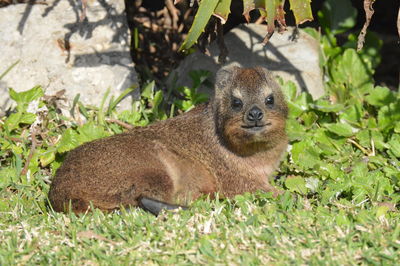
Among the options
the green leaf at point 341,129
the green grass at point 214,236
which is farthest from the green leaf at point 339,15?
the green grass at point 214,236

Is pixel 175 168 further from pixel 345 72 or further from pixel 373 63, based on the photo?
pixel 373 63

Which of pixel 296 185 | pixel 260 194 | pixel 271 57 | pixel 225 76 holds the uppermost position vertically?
pixel 225 76

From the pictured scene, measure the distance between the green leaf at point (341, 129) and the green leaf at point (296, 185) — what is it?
1.08 meters

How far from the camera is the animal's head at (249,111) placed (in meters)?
6.11

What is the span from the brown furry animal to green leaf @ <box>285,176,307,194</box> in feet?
0.57

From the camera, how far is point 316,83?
8211 millimetres

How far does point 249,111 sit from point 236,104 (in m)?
0.24

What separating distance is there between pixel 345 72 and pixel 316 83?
0.40m

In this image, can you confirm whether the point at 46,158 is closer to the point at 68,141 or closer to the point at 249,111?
the point at 68,141

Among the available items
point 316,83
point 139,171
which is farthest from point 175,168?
point 316,83

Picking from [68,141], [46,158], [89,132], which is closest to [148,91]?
[89,132]

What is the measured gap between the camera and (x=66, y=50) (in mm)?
7875

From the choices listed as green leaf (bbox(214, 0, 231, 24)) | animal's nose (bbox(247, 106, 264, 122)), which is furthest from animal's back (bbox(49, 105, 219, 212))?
green leaf (bbox(214, 0, 231, 24))

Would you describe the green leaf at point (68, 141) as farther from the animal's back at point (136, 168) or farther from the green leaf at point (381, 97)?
the green leaf at point (381, 97)
